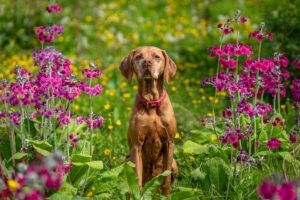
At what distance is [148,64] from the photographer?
125 inches

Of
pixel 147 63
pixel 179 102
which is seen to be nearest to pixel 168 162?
pixel 147 63

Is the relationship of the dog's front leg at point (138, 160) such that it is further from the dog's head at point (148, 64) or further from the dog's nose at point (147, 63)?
the dog's nose at point (147, 63)

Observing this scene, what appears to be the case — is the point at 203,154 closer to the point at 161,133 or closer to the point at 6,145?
Answer: the point at 161,133

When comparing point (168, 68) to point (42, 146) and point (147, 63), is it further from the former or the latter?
point (42, 146)

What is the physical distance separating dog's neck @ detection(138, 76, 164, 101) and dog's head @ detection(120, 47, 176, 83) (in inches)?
2.3

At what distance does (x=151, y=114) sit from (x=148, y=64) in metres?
0.44

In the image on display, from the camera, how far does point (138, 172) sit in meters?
3.31

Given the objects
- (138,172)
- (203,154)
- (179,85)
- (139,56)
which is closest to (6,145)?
(138,172)

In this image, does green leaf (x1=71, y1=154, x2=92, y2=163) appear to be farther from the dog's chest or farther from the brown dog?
the dog's chest

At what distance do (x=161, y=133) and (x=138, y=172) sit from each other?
408mm

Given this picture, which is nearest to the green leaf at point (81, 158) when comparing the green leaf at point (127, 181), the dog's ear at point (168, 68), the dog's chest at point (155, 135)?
the green leaf at point (127, 181)

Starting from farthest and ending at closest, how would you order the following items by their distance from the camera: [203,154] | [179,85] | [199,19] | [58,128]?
[199,19]
[179,85]
[58,128]
[203,154]

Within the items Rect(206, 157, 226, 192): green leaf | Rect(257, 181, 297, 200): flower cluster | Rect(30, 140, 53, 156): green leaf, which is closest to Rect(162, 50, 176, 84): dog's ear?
Rect(206, 157, 226, 192): green leaf

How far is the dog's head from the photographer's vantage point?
3.20m
